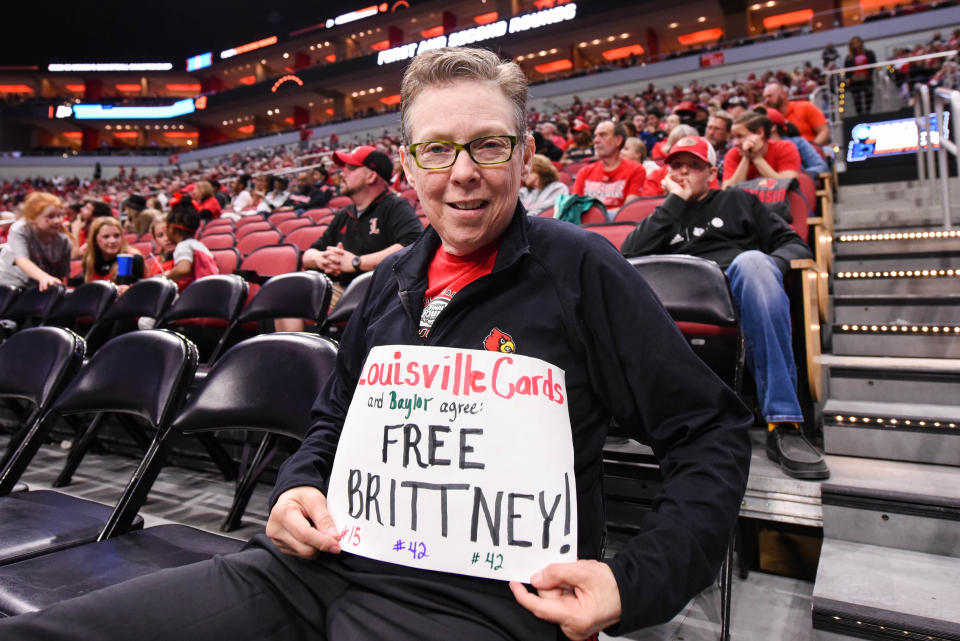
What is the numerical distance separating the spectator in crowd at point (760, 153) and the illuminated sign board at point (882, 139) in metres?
2.64

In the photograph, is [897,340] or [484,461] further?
[897,340]

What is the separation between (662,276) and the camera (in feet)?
5.63

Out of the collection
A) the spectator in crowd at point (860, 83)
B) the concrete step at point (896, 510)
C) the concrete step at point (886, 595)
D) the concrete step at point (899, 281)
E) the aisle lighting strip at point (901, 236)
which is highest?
the spectator in crowd at point (860, 83)

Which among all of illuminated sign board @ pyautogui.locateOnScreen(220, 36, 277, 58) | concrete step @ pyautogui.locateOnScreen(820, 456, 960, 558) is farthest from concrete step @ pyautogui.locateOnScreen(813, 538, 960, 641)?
illuminated sign board @ pyautogui.locateOnScreen(220, 36, 277, 58)

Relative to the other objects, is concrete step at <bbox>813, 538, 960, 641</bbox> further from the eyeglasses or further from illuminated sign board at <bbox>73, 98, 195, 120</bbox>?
illuminated sign board at <bbox>73, 98, 195, 120</bbox>

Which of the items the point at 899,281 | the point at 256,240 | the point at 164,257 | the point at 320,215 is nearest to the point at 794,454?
the point at 899,281

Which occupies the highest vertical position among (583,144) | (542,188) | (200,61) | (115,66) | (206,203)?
(115,66)

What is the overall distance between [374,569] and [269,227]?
5.50m

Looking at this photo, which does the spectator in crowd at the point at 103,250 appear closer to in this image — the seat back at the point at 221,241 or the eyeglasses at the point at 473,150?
the seat back at the point at 221,241

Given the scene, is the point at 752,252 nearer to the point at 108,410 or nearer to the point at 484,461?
the point at 484,461

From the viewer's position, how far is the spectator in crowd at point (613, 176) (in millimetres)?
4176

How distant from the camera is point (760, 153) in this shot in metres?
3.52

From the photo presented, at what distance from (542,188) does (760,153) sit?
1412mm

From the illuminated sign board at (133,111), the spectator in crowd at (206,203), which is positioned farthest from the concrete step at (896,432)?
the illuminated sign board at (133,111)
